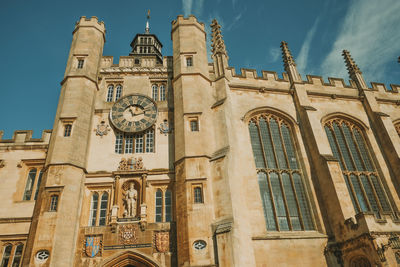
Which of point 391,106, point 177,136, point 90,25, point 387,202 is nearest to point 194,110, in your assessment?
point 177,136

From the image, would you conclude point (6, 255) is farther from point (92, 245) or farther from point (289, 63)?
point (289, 63)

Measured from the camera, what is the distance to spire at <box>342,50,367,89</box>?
19589mm

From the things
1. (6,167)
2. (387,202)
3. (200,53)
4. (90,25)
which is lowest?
(387,202)

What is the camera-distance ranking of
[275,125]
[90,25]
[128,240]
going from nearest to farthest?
[128,240], [275,125], [90,25]

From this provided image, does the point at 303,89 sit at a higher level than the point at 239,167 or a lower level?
higher

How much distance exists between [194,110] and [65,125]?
20.8 ft

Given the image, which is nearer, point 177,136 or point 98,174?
point 98,174

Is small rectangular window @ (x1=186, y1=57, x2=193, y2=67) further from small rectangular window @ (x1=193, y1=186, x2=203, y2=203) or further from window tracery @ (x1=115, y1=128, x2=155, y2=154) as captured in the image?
small rectangular window @ (x1=193, y1=186, x2=203, y2=203)

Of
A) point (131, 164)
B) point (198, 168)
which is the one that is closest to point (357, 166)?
point (198, 168)

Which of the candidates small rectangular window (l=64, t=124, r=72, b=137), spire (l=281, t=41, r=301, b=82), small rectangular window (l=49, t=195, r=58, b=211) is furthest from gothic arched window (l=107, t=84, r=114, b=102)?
spire (l=281, t=41, r=301, b=82)

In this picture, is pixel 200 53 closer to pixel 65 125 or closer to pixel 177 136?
pixel 177 136

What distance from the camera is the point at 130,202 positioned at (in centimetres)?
1292

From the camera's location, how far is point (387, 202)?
15352 millimetres

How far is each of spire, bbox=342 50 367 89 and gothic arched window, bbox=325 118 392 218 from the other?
3.44 meters
